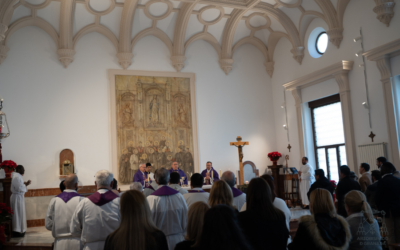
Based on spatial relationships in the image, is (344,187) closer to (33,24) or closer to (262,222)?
(262,222)

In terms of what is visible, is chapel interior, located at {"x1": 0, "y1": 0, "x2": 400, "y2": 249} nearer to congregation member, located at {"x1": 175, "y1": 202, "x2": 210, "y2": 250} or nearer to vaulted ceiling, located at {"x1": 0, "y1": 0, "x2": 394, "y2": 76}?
vaulted ceiling, located at {"x1": 0, "y1": 0, "x2": 394, "y2": 76}

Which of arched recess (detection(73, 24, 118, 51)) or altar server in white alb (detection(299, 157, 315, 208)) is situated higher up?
→ arched recess (detection(73, 24, 118, 51))

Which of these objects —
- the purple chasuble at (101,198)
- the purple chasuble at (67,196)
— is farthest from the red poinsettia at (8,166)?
the purple chasuble at (101,198)

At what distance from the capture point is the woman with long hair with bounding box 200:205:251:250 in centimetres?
212

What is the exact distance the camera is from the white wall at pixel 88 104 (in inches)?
455

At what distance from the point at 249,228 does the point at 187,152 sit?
10398mm

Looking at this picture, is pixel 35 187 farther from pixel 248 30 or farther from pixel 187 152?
pixel 248 30

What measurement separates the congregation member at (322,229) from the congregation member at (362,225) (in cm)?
42

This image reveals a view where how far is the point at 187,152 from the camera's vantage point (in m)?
13.3

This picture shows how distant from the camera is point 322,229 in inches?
111

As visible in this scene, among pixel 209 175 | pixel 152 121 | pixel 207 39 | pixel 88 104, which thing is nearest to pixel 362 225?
pixel 209 175

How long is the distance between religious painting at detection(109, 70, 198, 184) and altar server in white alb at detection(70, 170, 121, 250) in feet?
27.9

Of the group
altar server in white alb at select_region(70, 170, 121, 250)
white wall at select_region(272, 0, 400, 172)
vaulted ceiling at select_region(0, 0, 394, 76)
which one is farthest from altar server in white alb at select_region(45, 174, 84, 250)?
white wall at select_region(272, 0, 400, 172)

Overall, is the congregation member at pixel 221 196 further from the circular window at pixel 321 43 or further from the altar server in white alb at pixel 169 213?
the circular window at pixel 321 43
